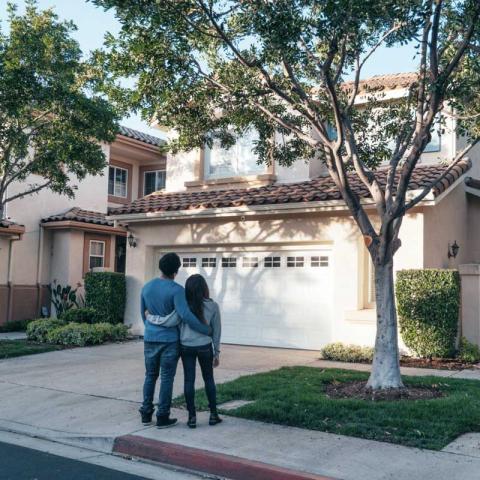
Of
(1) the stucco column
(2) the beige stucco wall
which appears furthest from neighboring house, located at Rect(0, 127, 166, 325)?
(1) the stucco column

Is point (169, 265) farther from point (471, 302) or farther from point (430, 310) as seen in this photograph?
point (471, 302)

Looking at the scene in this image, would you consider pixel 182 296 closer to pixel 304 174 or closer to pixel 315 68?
pixel 315 68

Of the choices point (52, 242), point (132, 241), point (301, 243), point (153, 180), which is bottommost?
point (301, 243)

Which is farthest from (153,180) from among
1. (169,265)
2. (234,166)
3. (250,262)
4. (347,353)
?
(169,265)

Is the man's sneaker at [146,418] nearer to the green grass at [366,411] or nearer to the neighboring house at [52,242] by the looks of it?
the green grass at [366,411]

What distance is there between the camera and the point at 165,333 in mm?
7066

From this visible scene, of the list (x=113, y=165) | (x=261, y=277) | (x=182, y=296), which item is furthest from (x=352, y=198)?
(x=113, y=165)

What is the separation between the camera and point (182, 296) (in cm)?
701

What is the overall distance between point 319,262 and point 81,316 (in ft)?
20.6

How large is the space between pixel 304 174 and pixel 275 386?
25.6ft

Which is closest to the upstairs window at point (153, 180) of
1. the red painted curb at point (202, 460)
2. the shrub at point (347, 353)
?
the shrub at point (347, 353)

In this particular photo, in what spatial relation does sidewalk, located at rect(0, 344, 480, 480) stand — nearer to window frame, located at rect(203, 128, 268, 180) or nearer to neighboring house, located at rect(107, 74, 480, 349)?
neighboring house, located at rect(107, 74, 480, 349)

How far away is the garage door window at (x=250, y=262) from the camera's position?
14.8 metres

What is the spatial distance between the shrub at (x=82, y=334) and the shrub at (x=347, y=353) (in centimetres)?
537
